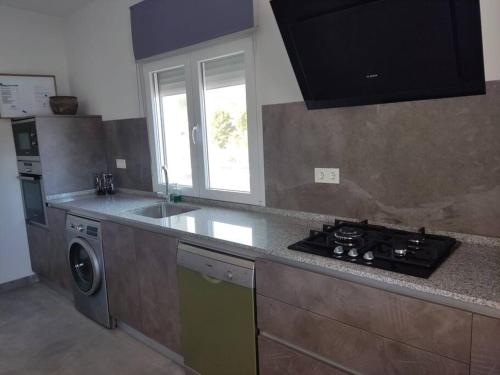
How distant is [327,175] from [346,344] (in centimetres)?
93

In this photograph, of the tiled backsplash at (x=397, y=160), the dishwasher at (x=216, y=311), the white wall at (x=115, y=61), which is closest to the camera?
the tiled backsplash at (x=397, y=160)

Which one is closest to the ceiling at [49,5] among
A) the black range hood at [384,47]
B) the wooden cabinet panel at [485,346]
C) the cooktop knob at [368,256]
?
the black range hood at [384,47]

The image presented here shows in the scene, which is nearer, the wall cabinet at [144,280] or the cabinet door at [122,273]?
the wall cabinet at [144,280]

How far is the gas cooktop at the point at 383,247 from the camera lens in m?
1.35

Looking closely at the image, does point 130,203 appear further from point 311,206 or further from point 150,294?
point 311,206

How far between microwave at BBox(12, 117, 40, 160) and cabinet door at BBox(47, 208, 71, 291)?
1.79 ft

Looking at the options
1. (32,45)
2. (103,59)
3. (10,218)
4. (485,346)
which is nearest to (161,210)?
(103,59)

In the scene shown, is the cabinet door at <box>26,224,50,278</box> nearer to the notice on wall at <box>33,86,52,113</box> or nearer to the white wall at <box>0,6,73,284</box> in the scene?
the white wall at <box>0,6,73,284</box>

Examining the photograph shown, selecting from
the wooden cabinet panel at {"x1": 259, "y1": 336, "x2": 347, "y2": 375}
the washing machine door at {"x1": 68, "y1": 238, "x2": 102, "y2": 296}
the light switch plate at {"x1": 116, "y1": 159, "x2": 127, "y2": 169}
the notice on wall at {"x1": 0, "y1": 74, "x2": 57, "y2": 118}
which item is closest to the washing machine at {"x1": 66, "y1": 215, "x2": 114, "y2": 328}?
the washing machine door at {"x1": 68, "y1": 238, "x2": 102, "y2": 296}

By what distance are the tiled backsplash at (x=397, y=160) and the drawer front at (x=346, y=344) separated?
0.67 meters

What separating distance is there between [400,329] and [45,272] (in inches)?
131

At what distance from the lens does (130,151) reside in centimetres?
332

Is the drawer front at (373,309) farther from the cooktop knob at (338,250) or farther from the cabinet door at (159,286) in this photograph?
the cabinet door at (159,286)

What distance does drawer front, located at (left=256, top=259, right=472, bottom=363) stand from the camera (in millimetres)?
1153
